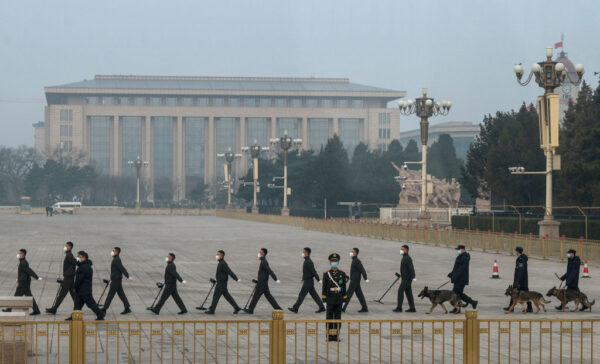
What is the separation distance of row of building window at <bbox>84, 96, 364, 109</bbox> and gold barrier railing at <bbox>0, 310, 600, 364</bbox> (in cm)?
17267

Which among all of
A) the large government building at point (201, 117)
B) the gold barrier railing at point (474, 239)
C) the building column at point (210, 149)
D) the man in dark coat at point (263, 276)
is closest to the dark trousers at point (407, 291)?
the man in dark coat at point (263, 276)

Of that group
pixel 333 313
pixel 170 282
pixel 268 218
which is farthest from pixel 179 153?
pixel 333 313

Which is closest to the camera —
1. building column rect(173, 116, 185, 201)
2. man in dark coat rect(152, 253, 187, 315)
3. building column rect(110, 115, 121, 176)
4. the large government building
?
man in dark coat rect(152, 253, 187, 315)

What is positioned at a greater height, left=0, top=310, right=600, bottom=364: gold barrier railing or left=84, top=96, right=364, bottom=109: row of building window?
left=84, top=96, right=364, bottom=109: row of building window

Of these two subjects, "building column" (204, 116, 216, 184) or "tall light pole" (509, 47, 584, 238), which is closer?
"tall light pole" (509, 47, 584, 238)

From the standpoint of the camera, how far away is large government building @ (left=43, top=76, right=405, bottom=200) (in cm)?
18350

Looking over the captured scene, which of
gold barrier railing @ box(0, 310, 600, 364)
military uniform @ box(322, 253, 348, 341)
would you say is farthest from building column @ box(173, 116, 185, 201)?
military uniform @ box(322, 253, 348, 341)

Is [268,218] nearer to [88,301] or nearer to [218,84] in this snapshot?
[88,301]

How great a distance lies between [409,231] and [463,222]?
4.17m

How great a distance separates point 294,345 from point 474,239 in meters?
26.7

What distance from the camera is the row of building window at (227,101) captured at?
186125 millimetres

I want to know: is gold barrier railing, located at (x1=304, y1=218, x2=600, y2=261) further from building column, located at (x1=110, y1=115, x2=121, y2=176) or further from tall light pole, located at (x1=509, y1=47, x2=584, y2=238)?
building column, located at (x1=110, y1=115, x2=121, y2=176)

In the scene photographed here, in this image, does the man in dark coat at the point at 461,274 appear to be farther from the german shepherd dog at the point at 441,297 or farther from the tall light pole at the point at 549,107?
the tall light pole at the point at 549,107

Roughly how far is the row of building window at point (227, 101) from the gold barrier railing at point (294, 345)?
173 meters
